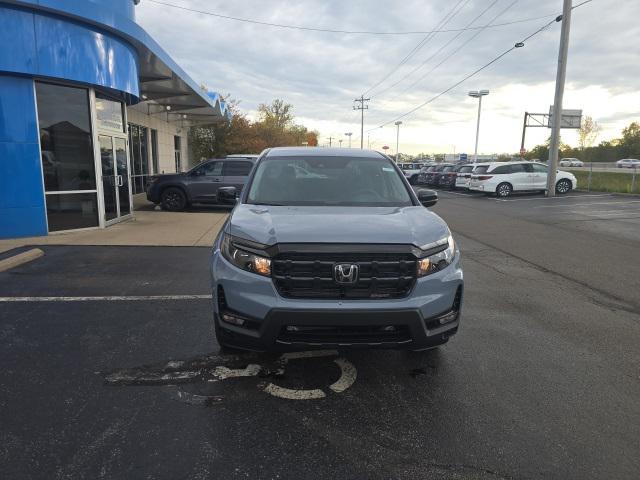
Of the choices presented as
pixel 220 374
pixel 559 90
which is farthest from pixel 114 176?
pixel 559 90

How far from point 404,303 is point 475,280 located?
13.6 feet

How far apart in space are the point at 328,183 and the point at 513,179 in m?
22.3

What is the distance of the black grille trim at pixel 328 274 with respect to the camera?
10.9 ft

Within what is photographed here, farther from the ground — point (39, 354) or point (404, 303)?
point (404, 303)

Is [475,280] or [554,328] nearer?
[554,328]

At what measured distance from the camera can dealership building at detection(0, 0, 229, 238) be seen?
362 inches

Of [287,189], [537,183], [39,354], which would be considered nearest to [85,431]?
[39,354]

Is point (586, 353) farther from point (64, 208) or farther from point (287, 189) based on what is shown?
point (64, 208)

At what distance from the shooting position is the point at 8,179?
9578 millimetres

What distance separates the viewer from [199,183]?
51.6 ft

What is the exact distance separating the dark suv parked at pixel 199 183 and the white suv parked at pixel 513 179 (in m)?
13.8

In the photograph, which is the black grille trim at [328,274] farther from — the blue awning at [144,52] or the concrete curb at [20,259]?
the blue awning at [144,52]

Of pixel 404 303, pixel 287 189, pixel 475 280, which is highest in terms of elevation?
pixel 287 189

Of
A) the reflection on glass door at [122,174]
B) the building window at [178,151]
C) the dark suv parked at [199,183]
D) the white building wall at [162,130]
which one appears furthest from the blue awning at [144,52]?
the building window at [178,151]
